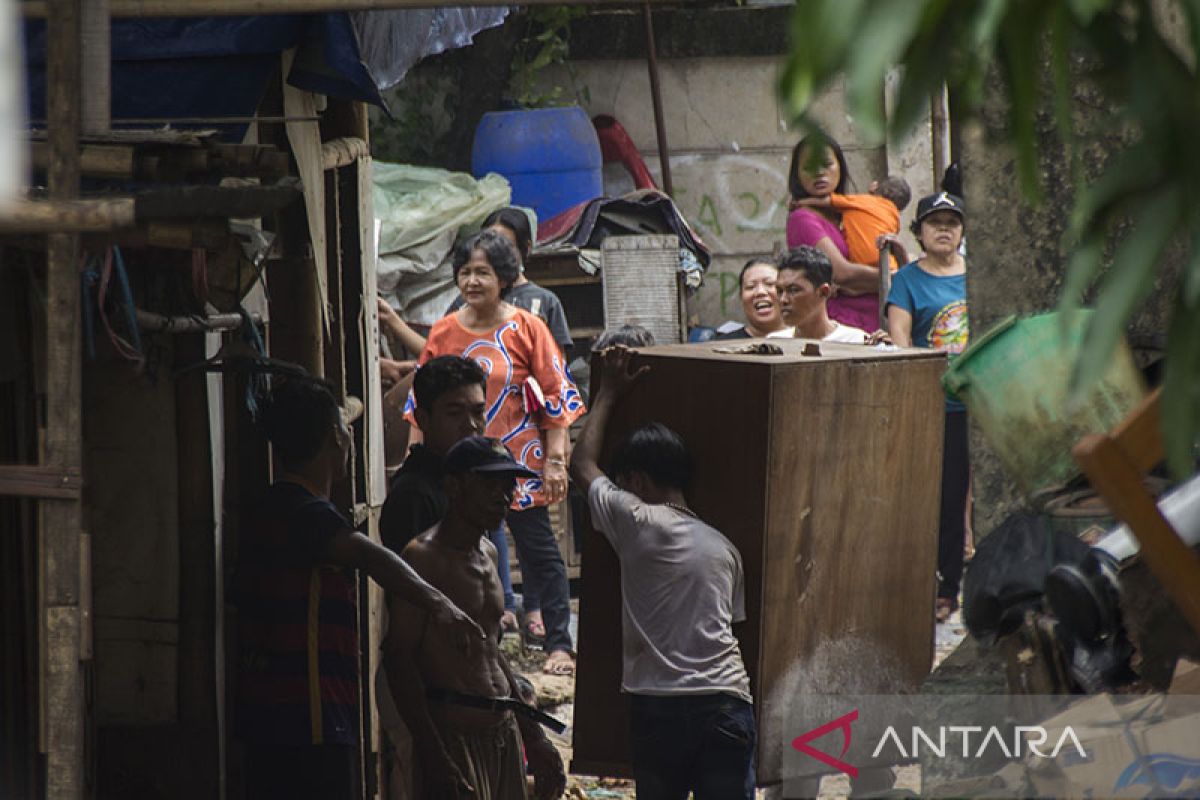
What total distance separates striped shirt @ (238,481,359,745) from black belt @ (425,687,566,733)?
297mm

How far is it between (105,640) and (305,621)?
53cm

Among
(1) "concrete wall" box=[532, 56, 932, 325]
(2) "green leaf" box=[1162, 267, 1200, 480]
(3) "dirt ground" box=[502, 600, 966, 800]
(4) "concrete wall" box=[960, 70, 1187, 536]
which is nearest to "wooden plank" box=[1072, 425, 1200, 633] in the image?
(2) "green leaf" box=[1162, 267, 1200, 480]

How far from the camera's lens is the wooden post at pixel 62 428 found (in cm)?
313

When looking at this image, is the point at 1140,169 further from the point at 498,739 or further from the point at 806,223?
the point at 806,223

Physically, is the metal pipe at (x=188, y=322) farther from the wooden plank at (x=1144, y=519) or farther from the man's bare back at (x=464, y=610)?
the wooden plank at (x=1144, y=519)

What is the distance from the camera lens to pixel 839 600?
4.96 meters

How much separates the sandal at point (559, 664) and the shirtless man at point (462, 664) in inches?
94.0

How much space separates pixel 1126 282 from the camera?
1410 mm

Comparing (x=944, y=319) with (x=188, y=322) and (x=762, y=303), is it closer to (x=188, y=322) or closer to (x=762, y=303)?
(x=762, y=303)

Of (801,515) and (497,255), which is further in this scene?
(497,255)

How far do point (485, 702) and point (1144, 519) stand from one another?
289 cm

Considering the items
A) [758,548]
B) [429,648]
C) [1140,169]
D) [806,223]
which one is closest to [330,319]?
[429,648]

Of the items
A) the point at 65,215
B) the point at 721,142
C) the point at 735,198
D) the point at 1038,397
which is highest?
the point at 721,142

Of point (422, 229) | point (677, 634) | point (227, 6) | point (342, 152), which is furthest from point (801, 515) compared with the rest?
point (422, 229)
